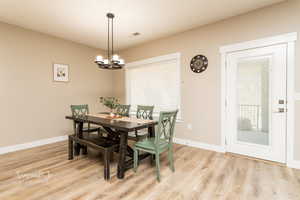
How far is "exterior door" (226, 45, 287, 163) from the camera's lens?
8.20 ft

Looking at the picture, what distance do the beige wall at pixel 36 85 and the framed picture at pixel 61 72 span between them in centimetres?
10

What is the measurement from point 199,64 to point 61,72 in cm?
351

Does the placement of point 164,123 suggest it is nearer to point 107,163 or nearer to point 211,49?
point 107,163

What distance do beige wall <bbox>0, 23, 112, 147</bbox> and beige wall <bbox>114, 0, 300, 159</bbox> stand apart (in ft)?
7.79

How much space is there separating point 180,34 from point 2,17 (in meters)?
3.70

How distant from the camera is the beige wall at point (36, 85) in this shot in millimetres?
3119

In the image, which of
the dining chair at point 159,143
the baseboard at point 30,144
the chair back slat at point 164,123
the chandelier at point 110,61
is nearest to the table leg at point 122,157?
the dining chair at point 159,143

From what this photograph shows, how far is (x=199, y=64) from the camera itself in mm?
3318

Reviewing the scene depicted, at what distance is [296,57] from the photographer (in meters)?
2.36

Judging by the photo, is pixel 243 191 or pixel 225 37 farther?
pixel 225 37

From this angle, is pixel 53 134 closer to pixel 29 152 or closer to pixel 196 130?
pixel 29 152

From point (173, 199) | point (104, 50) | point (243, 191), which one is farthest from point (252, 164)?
point (104, 50)

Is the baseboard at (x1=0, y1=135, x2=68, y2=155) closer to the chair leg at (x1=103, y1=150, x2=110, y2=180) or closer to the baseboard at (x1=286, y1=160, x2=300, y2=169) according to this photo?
the chair leg at (x1=103, y1=150, x2=110, y2=180)

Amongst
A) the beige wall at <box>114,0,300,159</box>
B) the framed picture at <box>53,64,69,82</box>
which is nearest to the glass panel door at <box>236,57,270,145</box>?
the beige wall at <box>114,0,300,159</box>
